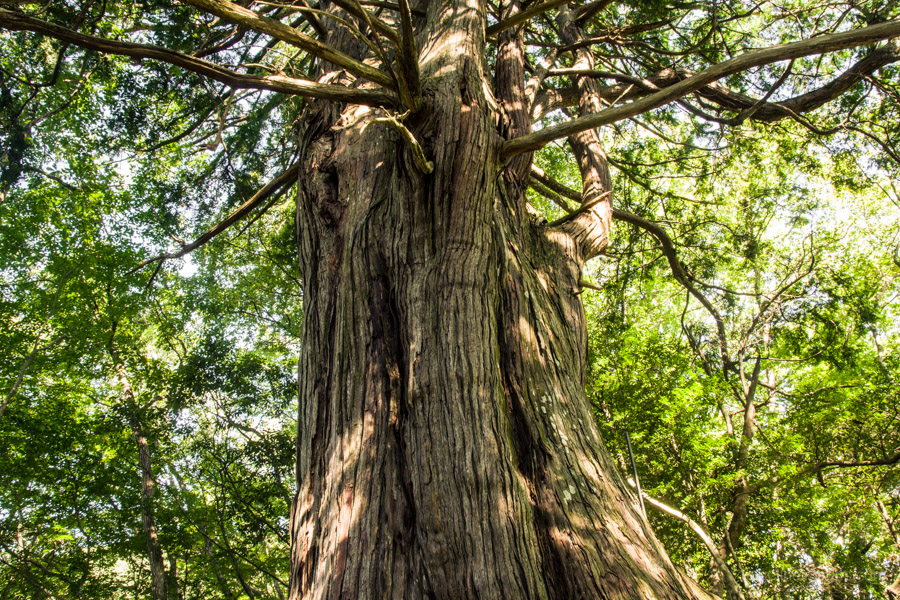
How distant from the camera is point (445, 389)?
231cm

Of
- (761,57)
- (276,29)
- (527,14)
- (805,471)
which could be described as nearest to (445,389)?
(276,29)

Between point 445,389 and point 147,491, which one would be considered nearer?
point 445,389

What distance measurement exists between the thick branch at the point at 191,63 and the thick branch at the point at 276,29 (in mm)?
119

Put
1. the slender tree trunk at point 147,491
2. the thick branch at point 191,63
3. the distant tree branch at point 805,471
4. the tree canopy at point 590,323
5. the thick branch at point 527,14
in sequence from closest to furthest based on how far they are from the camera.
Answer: the thick branch at point 191,63, the thick branch at point 527,14, the tree canopy at point 590,323, the distant tree branch at point 805,471, the slender tree trunk at point 147,491

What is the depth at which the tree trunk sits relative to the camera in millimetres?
2002

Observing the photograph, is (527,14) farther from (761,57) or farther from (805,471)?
(805,471)

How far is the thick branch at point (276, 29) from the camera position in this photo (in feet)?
6.60

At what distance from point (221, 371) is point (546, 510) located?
793cm

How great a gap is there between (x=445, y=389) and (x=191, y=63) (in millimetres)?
1721

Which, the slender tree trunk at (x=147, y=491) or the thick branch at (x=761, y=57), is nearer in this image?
the thick branch at (x=761, y=57)

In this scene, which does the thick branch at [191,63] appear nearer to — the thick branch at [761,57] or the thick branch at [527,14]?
the thick branch at [761,57]

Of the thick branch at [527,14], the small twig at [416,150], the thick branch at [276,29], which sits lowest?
the small twig at [416,150]

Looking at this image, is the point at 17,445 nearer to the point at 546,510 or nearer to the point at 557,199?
the point at 557,199

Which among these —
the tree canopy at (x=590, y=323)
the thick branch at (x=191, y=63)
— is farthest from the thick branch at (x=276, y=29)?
the tree canopy at (x=590, y=323)
